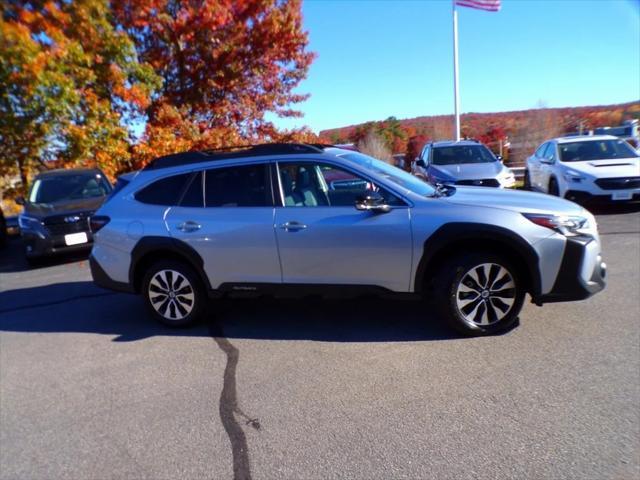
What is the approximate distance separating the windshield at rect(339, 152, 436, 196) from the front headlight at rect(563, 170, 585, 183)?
6.03m

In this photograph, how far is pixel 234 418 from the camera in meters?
3.28

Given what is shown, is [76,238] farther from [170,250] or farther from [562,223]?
[562,223]

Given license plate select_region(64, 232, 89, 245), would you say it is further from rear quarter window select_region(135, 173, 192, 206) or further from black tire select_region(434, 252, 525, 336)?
black tire select_region(434, 252, 525, 336)

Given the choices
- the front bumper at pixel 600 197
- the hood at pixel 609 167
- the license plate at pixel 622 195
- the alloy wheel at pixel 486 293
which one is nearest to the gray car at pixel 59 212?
the alloy wheel at pixel 486 293

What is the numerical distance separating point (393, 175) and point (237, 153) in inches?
62.5

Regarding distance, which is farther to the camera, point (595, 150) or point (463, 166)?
point (463, 166)

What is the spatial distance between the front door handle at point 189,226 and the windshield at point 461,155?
7.80 meters

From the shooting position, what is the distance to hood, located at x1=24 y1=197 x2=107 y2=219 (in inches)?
356

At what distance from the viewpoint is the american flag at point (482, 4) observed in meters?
16.0

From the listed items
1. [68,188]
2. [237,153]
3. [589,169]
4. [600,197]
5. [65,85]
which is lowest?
[600,197]

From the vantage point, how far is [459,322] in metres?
4.20

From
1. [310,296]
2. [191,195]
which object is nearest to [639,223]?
[310,296]

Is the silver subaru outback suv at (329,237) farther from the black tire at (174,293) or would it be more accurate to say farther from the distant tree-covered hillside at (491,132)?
the distant tree-covered hillside at (491,132)

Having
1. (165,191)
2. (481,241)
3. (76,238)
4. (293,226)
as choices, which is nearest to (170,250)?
(165,191)
